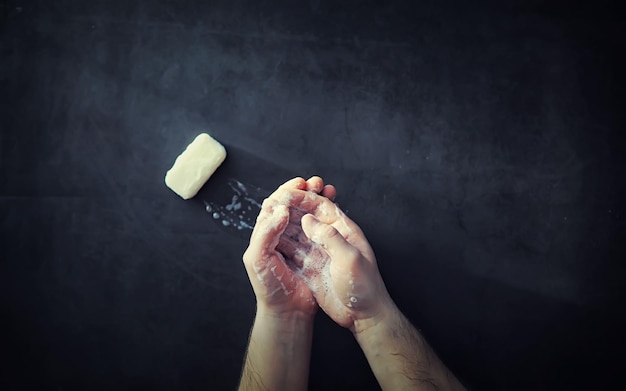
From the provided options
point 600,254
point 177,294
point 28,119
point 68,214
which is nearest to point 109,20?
point 28,119

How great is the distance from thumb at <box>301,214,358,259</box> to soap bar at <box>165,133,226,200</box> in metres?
0.45

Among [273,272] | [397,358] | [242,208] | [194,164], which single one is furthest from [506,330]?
[194,164]

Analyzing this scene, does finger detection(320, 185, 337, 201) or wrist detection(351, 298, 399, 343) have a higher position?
finger detection(320, 185, 337, 201)

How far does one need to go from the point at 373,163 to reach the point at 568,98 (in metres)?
0.68

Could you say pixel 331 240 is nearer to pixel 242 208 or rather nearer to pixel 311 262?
pixel 311 262

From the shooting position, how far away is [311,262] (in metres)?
1.32

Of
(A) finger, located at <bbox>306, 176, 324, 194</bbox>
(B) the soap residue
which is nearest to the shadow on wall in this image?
(A) finger, located at <bbox>306, 176, 324, 194</bbox>

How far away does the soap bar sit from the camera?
4.84 ft

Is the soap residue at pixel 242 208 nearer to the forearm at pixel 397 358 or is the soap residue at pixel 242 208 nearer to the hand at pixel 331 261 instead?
the hand at pixel 331 261

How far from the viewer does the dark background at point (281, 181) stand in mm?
1523

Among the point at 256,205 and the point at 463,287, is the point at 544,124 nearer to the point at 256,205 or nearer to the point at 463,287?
the point at 463,287

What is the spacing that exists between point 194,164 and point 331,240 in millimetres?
553

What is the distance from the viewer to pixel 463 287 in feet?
5.02

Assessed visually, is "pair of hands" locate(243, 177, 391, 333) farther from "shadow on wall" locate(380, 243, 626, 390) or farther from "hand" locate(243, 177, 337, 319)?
"shadow on wall" locate(380, 243, 626, 390)
